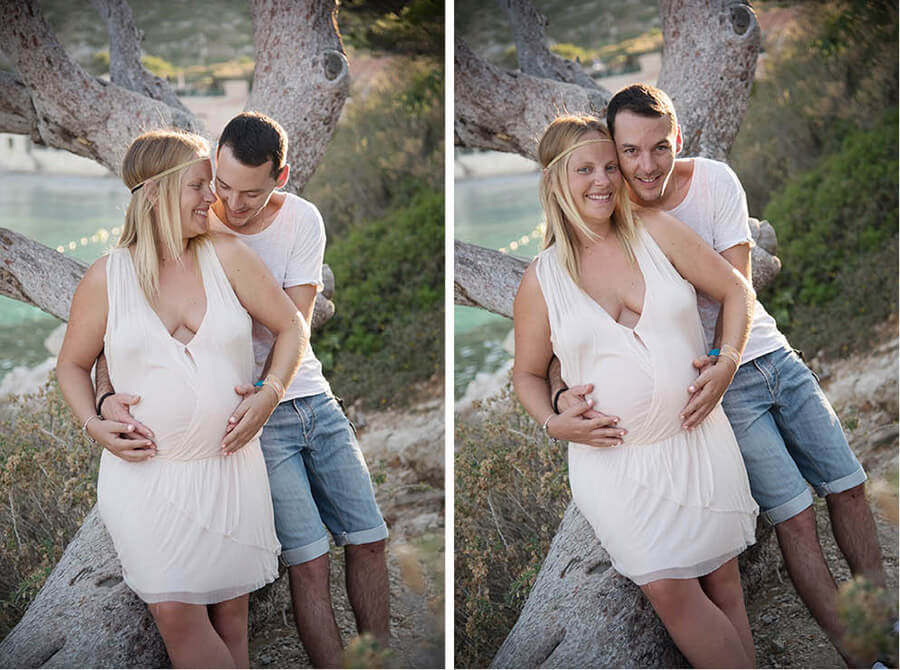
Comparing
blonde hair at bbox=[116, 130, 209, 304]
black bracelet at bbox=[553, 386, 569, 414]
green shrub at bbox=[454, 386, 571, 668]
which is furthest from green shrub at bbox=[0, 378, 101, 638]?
black bracelet at bbox=[553, 386, 569, 414]

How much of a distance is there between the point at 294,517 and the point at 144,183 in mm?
1108

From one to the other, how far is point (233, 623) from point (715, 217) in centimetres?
191

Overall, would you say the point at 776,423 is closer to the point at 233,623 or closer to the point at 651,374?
the point at 651,374

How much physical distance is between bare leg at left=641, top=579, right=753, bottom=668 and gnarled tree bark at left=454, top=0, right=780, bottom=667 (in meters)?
0.28

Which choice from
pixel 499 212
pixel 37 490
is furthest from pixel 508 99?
pixel 37 490

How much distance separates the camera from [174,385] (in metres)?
2.73

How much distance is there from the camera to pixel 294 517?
9.93 feet

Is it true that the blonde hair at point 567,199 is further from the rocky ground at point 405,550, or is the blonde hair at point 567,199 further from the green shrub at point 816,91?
the green shrub at point 816,91

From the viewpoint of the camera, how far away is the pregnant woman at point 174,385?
274cm

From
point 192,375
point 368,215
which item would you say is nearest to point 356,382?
point 368,215

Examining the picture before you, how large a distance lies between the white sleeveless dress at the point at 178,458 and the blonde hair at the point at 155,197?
5 centimetres

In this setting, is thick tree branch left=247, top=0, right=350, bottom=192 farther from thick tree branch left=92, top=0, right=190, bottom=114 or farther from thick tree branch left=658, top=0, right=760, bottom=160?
thick tree branch left=658, top=0, right=760, bottom=160

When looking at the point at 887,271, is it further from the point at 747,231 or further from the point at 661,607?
the point at 661,607

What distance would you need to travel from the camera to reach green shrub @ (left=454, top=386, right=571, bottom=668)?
3600mm
